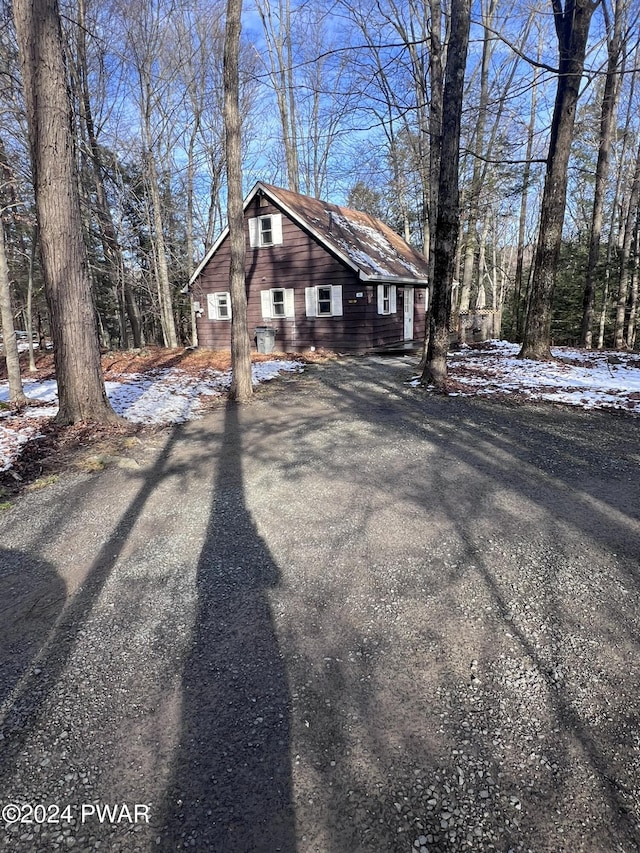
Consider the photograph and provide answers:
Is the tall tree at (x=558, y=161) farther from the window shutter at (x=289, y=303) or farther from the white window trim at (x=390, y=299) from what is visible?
the window shutter at (x=289, y=303)

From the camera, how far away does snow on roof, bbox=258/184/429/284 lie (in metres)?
15.9

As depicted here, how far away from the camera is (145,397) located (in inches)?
362

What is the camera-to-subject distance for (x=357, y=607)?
2.82 meters

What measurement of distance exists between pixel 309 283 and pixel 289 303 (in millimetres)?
1093

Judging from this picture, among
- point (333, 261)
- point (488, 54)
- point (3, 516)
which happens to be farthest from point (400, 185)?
point (3, 516)

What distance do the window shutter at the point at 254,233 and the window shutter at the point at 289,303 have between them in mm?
2318

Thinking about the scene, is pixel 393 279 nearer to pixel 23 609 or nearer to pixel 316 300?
pixel 316 300

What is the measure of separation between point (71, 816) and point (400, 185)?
23.4m

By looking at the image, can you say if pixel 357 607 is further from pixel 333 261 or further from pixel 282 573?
pixel 333 261

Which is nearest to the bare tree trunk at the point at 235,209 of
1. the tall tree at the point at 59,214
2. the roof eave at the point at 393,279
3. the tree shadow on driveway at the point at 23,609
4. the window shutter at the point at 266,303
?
the tall tree at the point at 59,214

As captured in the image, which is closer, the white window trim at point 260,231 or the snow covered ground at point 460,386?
the snow covered ground at point 460,386

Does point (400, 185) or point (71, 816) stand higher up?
point (400, 185)

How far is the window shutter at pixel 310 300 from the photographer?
16484mm

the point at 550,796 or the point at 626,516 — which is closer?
the point at 550,796
